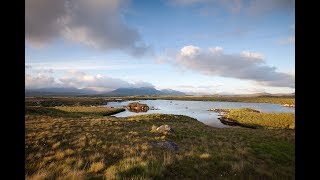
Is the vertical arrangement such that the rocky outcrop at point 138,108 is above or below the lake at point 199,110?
above

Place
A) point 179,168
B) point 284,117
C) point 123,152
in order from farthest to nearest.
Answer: point 284,117 < point 123,152 < point 179,168

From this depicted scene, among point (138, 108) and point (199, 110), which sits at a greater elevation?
point (138, 108)

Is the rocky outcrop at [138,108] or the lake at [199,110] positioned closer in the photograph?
the lake at [199,110]

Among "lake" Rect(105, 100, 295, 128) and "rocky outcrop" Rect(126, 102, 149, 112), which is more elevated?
"rocky outcrop" Rect(126, 102, 149, 112)

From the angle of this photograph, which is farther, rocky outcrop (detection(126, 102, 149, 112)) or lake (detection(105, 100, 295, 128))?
rocky outcrop (detection(126, 102, 149, 112))

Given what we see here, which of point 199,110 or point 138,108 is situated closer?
point 138,108
